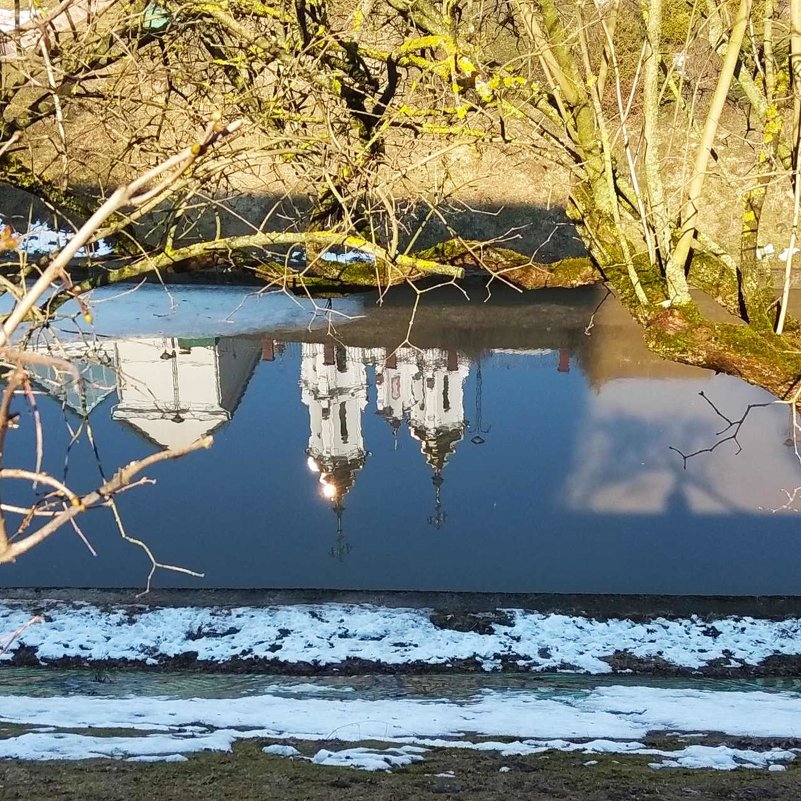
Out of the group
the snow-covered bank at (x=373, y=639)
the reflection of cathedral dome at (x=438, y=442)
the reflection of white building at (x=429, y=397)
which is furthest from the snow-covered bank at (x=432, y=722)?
the reflection of cathedral dome at (x=438, y=442)

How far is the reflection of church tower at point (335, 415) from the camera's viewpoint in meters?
7.64

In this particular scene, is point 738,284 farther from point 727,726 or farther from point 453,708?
point 453,708

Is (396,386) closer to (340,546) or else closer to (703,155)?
(340,546)

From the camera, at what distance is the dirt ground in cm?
309

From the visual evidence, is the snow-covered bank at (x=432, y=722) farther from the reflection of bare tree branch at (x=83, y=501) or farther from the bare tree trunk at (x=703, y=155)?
the bare tree trunk at (x=703, y=155)

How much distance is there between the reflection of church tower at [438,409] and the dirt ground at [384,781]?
365 cm

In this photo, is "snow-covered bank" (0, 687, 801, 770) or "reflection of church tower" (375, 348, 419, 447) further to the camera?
"reflection of church tower" (375, 348, 419, 447)

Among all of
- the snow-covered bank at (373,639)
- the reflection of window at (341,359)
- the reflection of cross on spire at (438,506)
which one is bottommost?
the snow-covered bank at (373,639)

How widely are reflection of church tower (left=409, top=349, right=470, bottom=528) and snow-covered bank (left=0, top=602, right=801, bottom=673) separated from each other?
168 cm

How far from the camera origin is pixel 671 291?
529 centimetres


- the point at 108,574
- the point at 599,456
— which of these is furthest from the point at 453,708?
the point at 599,456

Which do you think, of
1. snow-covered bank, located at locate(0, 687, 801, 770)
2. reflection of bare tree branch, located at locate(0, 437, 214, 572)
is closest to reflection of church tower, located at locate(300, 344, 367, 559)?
snow-covered bank, located at locate(0, 687, 801, 770)

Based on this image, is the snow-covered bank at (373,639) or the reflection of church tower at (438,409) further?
the reflection of church tower at (438,409)

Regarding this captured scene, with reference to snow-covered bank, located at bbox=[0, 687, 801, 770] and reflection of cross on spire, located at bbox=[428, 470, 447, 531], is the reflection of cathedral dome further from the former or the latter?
snow-covered bank, located at bbox=[0, 687, 801, 770]
